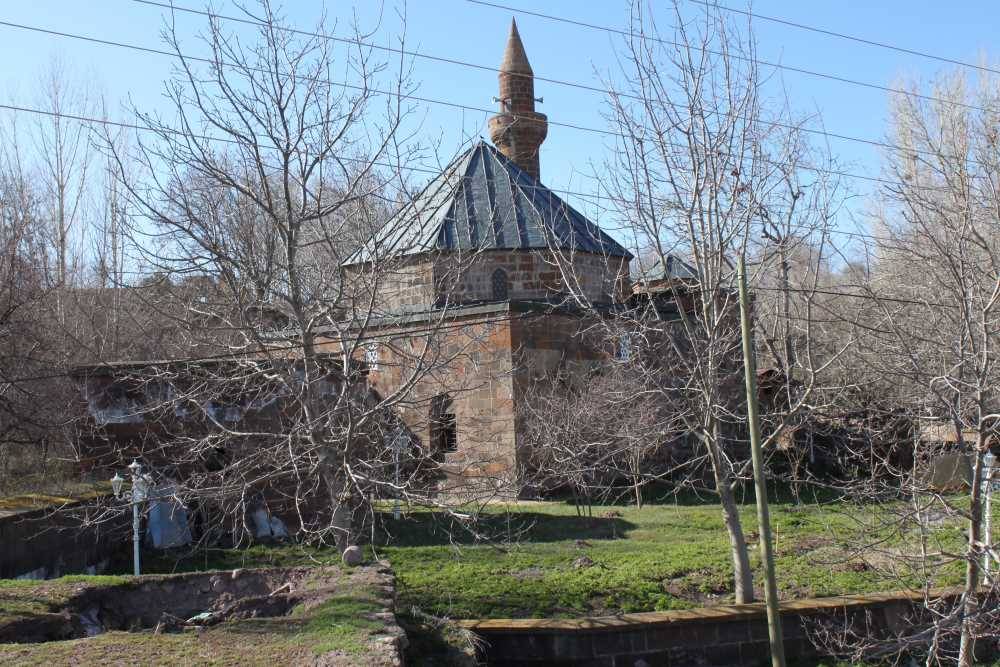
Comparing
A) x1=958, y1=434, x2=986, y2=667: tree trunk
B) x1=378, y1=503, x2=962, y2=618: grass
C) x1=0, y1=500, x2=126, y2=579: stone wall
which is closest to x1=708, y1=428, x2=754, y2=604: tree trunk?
x1=378, y1=503, x2=962, y2=618: grass

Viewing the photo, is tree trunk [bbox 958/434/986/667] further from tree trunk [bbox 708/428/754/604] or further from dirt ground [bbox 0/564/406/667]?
dirt ground [bbox 0/564/406/667]

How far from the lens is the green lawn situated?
10.2 meters

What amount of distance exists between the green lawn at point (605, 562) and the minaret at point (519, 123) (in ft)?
54.9

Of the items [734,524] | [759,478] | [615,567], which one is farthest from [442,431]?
[759,478]

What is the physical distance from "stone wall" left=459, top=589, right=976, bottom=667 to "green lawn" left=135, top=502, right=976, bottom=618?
541 mm

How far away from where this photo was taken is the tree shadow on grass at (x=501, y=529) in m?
14.5

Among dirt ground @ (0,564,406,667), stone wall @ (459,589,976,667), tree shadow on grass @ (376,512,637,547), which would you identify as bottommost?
stone wall @ (459,589,976,667)

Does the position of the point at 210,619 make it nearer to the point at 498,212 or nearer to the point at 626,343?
the point at 626,343

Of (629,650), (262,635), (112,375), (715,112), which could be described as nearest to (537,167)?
(112,375)

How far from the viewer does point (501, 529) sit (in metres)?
15.4

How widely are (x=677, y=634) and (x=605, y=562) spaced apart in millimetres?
3292

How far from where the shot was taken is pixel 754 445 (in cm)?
702

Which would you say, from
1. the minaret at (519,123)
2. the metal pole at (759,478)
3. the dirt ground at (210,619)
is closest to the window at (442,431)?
the minaret at (519,123)

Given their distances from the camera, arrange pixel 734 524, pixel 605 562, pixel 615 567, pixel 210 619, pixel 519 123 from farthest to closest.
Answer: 1. pixel 519 123
2. pixel 605 562
3. pixel 615 567
4. pixel 734 524
5. pixel 210 619
